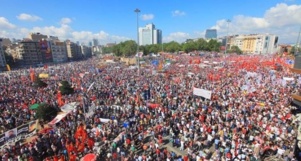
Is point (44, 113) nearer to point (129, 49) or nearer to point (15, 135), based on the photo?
point (15, 135)

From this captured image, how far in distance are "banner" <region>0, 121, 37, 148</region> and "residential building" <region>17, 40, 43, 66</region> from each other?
269 ft

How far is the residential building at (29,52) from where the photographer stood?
79.9 m

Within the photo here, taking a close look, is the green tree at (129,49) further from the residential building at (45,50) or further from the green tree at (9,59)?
the green tree at (9,59)

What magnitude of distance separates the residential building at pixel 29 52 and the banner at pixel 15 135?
8214cm

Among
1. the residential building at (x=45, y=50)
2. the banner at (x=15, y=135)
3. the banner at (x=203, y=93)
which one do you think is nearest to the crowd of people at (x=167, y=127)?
the banner at (x=203, y=93)

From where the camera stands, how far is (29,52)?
82500mm

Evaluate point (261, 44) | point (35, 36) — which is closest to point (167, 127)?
point (35, 36)

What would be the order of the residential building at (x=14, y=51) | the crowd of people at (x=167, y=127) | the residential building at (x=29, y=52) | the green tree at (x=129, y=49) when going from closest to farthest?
the crowd of people at (x=167, y=127), the residential building at (x=29, y=52), the residential building at (x=14, y=51), the green tree at (x=129, y=49)

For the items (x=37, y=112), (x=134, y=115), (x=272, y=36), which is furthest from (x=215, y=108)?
(x=272, y=36)

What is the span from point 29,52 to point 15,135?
85.0 metres

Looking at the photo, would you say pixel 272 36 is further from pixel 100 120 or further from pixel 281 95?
pixel 100 120

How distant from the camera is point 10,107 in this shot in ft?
59.0

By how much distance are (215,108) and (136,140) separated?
8315mm

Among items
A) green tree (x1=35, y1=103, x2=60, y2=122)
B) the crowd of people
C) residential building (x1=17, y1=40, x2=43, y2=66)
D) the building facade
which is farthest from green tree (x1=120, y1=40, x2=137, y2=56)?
the building facade
